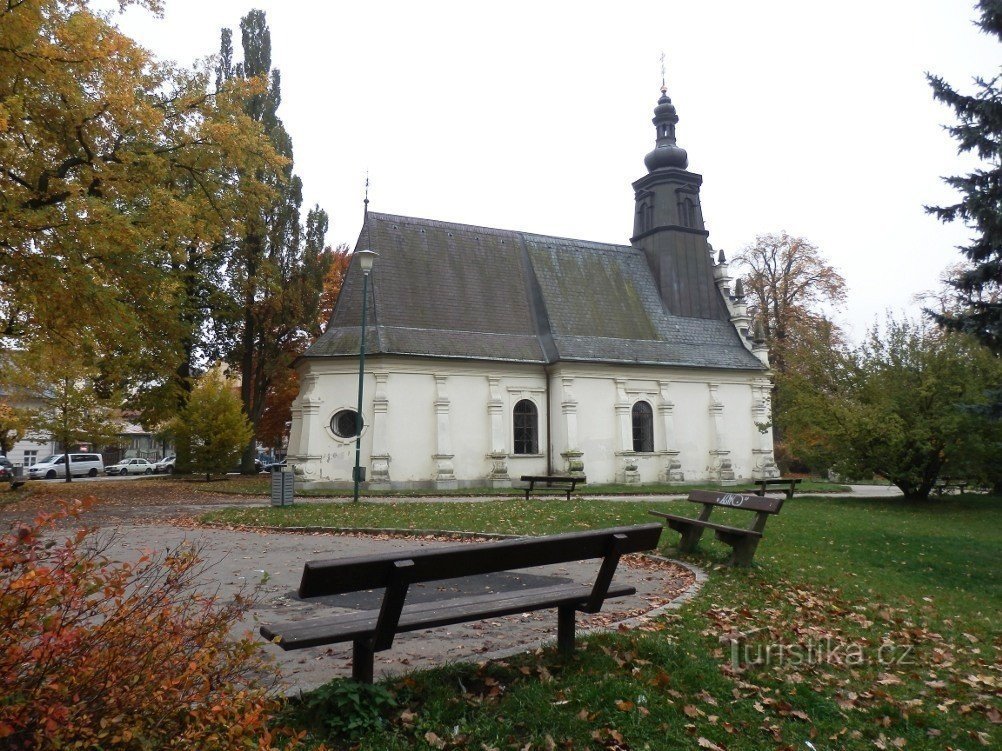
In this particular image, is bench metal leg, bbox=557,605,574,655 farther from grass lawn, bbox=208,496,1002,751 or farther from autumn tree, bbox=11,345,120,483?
autumn tree, bbox=11,345,120,483

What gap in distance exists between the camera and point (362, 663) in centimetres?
396

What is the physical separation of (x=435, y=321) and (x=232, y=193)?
419 inches

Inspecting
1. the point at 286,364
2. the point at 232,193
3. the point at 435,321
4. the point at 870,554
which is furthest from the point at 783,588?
the point at 286,364

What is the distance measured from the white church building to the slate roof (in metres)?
0.07

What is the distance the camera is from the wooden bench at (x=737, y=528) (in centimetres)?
830

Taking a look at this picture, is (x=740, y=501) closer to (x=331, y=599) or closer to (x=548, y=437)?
(x=331, y=599)

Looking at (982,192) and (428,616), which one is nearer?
(428,616)

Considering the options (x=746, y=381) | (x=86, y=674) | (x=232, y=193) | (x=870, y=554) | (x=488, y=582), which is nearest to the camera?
(x=86, y=674)

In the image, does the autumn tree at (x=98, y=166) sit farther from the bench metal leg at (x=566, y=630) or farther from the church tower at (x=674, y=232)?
the church tower at (x=674, y=232)

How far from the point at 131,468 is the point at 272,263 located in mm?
27300

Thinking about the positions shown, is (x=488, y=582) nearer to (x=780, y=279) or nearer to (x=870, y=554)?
(x=870, y=554)

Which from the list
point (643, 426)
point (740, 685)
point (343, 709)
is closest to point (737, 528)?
point (740, 685)

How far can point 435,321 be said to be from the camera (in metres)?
25.8

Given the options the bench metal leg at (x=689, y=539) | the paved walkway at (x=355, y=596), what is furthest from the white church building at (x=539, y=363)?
the bench metal leg at (x=689, y=539)
